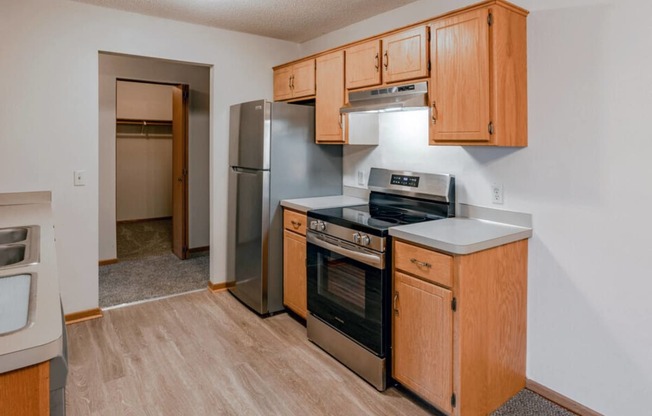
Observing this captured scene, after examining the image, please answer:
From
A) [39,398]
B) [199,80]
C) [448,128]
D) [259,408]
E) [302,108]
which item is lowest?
[259,408]

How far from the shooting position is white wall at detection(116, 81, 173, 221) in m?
6.73

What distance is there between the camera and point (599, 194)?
1.97 meters

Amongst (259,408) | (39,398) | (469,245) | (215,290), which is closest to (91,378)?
(259,408)

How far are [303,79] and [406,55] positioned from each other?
3.87 ft

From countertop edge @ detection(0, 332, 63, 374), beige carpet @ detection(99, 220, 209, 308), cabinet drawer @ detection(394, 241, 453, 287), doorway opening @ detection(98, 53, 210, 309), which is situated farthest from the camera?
doorway opening @ detection(98, 53, 210, 309)

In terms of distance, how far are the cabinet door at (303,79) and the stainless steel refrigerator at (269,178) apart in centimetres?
17

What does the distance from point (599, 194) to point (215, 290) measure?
3048mm

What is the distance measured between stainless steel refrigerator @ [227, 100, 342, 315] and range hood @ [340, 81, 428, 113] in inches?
22.4

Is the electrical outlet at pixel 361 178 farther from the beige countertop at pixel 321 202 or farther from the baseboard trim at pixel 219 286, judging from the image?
the baseboard trim at pixel 219 286

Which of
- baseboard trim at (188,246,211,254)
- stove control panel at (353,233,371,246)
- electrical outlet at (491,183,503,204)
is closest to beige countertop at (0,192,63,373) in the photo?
stove control panel at (353,233,371,246)

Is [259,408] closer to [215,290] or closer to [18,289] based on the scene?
[18,289]

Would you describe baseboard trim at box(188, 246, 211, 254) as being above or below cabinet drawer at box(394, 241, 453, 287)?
below

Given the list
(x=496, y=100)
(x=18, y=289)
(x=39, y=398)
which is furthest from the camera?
(x=496, y=100)

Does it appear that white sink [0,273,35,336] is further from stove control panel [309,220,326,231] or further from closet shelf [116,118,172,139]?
closet shelf [116,118,172,139]
